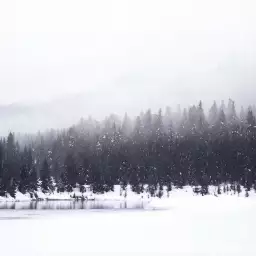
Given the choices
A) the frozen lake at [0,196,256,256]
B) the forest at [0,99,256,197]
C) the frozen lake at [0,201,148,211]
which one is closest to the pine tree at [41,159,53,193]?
the forest at [0,99,256,197]

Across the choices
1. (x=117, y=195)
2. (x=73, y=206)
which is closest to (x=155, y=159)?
(x=117, y=195)

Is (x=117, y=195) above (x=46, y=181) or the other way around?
the other way around

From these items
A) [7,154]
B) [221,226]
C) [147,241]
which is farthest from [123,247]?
[7,154]

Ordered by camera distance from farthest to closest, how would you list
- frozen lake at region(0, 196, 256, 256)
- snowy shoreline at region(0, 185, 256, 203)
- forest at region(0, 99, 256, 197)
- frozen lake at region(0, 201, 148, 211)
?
forest at region(0, 99, 256, 197), snowy shoreline at region(0, 185, 256, 203), frozen lake at region(0, 201, 148, 211), frozen lake at region(0, 196, 256, 256)

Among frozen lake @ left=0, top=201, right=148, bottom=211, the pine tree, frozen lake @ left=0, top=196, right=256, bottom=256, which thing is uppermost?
the pine tree

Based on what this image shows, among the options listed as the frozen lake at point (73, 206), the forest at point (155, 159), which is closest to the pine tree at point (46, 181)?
the forest at point (155, 159)

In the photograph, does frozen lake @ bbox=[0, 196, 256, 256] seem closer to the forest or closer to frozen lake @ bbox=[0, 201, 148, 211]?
frozen lake @ bbox=[0, 201, 148, 211]

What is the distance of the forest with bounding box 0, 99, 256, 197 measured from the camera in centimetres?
9625

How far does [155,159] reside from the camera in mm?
107938

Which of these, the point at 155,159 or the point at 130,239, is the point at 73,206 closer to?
the point at 130,239

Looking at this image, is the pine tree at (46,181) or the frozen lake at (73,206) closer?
the frozen lake at (73,206)

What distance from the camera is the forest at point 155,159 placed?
96250mm

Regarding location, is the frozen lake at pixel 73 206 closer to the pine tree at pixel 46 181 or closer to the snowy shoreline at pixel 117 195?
the snowy shoreline at pixel 117 195

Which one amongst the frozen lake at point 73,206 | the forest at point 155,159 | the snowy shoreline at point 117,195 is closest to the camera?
the frozen lake at point 73,206
